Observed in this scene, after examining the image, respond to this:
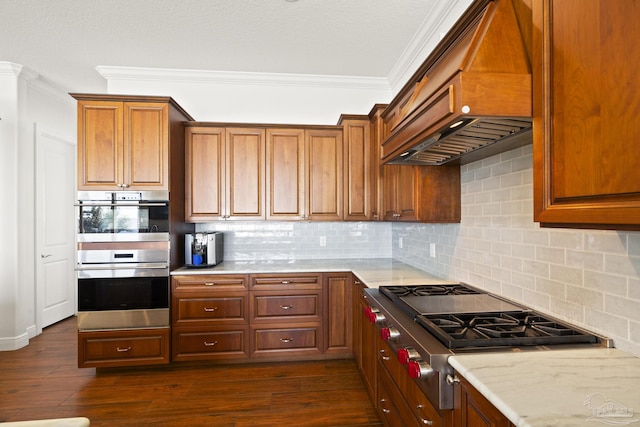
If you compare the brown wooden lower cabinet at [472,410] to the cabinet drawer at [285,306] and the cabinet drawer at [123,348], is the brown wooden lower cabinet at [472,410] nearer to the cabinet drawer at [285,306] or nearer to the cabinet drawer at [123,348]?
the cabinet drawer at [285,306]

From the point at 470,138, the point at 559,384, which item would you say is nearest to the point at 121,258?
the point at 470,138

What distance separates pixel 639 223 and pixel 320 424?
219 cm

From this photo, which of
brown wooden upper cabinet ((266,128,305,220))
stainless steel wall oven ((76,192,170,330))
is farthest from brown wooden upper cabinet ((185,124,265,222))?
stainless steel wall oven ((76,192,170,330))

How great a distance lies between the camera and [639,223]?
2.48 feet

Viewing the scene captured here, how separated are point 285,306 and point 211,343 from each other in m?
0.75

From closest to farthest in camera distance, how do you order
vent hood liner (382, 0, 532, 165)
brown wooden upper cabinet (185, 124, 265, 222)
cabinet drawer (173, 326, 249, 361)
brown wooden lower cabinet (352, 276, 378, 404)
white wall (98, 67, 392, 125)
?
vent hood liner (382, 0, 532, 165) → brown wooden lower cabinet (352, 276, 378, 404) → cabinet drawer (173, 326, 249, 361) → brown wooden upper cabinet (185, 124, 265, 222) → white wall (98, 67, 392, 125)

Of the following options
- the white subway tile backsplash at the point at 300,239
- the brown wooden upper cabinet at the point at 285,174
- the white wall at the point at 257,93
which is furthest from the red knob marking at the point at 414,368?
the white wall at the point at 257,93

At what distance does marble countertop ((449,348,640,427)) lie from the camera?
0.81 meters

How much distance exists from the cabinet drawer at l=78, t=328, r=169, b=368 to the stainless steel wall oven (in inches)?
2.7

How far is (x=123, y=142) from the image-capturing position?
2.96m

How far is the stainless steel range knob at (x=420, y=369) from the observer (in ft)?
4.10

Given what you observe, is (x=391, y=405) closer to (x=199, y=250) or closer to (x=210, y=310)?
(x=210, y=310)

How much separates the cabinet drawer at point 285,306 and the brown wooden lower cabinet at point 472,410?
6.85 ft

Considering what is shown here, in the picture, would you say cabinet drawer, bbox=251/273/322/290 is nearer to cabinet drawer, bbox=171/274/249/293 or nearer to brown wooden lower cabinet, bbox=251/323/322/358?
cabinet drawer, bbox=171/274/249/293
